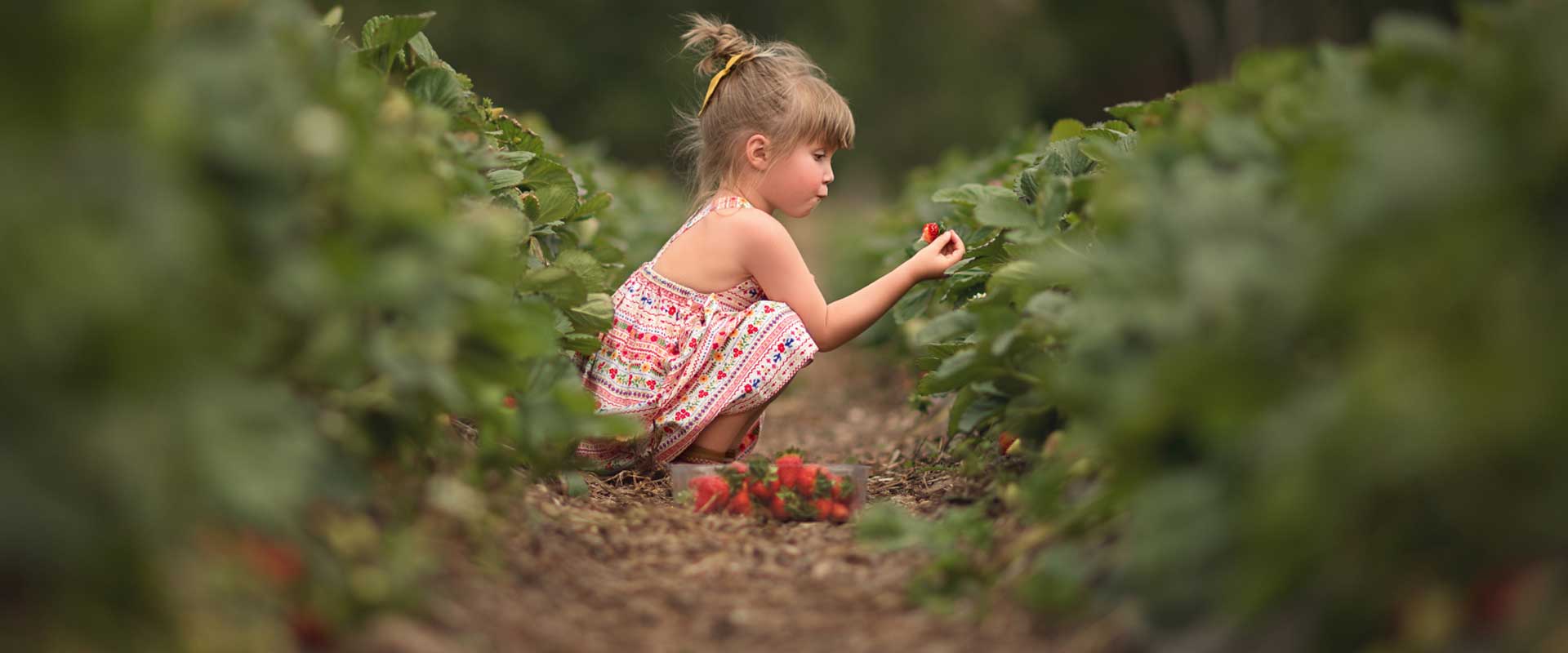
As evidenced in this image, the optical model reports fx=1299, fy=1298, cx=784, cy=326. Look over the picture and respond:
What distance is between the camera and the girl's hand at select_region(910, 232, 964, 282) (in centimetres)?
313

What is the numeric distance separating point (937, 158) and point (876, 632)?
30.0 m

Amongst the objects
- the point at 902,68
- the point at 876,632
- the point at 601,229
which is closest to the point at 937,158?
the point at 902,68

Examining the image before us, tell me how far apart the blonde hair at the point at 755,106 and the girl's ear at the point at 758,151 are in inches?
0.7

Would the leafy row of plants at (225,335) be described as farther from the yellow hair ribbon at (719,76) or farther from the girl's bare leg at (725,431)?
the yellow hair ribbon at (719,76)

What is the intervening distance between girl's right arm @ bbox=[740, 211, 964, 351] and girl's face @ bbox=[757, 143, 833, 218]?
0.55 ft

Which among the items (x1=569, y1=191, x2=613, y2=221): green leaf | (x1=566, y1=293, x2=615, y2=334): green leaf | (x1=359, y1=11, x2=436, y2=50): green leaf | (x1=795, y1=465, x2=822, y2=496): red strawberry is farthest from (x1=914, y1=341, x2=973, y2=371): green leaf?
(x1=359, y1=11, x2=436, y2=50): green leaf

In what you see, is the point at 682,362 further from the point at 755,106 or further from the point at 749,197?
the point at 755,106

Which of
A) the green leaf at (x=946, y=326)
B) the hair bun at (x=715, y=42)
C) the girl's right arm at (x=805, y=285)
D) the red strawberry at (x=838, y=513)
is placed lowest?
the red strawberry at (x=838, y=513)

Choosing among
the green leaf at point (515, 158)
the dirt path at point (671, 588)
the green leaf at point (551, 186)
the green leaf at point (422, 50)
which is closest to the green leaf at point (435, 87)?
the green leaf at point (422, 50)

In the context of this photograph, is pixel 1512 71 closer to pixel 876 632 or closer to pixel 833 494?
pixel 876 632

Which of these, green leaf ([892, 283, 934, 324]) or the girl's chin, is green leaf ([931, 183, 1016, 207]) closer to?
green leaf ([892, 283, 934, 324])

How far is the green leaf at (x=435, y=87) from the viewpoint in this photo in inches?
101

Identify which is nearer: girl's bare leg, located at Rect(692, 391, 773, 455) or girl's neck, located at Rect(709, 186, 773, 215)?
girl's bare leg, located at Rect(692, 391, 773, 455)

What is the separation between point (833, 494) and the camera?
9.25 ft
